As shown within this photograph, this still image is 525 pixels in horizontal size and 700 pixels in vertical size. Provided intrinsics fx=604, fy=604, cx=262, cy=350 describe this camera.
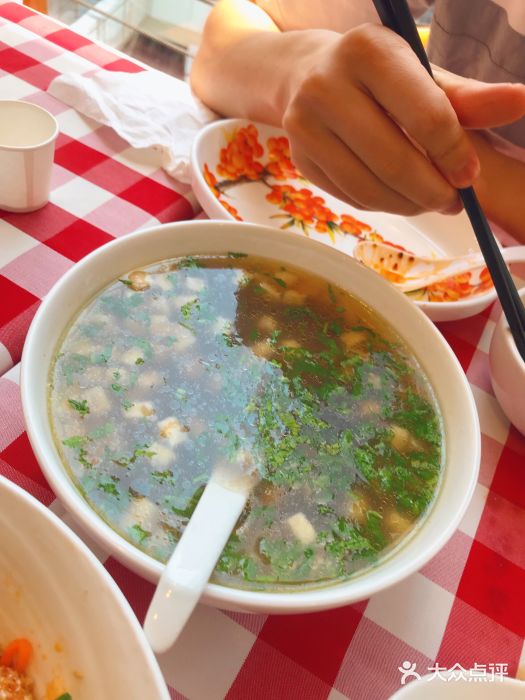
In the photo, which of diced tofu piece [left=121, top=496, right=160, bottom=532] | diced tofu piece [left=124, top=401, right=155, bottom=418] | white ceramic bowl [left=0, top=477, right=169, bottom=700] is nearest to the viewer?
white ceramic bowl [left=0, top=477, right=169, bottom=700]

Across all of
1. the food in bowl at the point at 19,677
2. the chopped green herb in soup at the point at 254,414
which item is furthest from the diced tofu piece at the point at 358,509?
the food in bowl at the point at 19,677

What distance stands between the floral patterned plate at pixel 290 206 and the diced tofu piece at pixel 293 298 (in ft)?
0.82

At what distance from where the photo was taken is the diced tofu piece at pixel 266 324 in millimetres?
850

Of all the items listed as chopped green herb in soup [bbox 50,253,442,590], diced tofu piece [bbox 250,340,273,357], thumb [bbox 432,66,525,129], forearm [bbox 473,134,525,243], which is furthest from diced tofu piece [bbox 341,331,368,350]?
forearm [bbox 473,134,525,243]

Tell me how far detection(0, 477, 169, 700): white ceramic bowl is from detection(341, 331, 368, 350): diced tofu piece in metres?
0.50

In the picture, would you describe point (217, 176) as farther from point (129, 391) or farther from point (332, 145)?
point (129, 391)

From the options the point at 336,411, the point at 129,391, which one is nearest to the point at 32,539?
the point at 129,391

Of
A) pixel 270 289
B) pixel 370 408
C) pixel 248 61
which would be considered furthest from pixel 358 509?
pixel 248 61

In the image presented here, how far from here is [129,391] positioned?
2.34ft

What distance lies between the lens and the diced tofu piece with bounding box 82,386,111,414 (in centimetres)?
68

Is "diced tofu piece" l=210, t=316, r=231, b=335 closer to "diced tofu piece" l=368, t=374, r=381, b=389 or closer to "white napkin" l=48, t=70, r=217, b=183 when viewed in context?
"diced tofu piece" l=368, t=374, r=381, b=389

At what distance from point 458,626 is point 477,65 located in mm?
1270

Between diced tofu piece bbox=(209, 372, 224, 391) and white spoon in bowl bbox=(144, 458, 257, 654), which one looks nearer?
white spoon in bowl bbox=(144, 458, 257, 654)

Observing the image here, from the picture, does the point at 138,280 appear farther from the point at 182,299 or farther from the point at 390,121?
the point at 390,121
